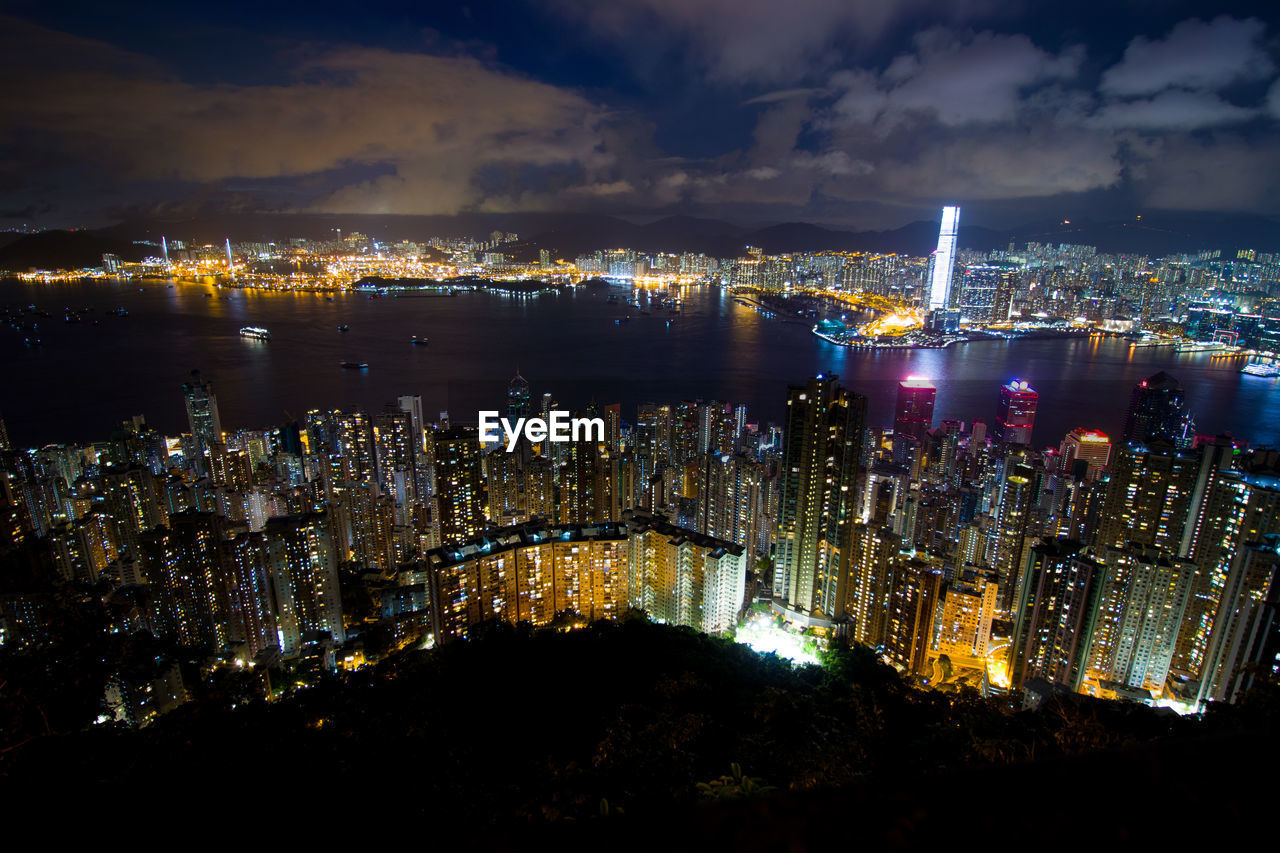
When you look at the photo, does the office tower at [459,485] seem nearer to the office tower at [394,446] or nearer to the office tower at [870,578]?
the office tower at [394,446]

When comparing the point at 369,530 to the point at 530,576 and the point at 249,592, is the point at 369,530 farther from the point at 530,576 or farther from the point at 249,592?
the point at 530,576

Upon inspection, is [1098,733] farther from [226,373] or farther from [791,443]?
[226,373]

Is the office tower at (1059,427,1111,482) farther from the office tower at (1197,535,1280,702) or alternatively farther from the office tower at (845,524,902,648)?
the office tower at (845,524,902,648)

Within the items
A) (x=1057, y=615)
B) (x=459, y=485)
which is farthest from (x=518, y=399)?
(x=1057, y=615)

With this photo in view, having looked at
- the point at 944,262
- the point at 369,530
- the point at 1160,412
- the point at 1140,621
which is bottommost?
the point at 369,530

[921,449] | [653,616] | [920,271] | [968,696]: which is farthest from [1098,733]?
[920,271]

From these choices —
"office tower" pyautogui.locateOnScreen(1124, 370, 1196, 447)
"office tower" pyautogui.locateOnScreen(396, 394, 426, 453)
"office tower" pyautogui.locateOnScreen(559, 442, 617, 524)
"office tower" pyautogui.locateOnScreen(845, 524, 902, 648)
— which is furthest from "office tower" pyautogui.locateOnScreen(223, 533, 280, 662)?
"office tower" pyautogui.locateOnScreen(1124, 370, 1196, 447)
